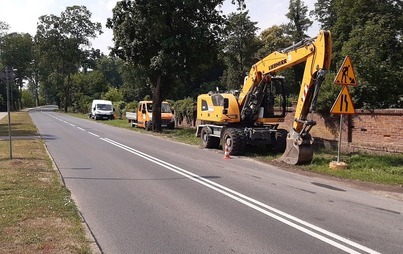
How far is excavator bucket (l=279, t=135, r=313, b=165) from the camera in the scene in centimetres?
1367

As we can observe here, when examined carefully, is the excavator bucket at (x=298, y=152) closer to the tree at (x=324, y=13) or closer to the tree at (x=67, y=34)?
the tree at (x=324, y=13)

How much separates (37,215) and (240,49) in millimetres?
55183

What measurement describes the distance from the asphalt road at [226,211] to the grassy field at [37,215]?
337 millimetres

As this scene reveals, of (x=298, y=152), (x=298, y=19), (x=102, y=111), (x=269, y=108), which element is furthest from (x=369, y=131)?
(x=298, y=19)

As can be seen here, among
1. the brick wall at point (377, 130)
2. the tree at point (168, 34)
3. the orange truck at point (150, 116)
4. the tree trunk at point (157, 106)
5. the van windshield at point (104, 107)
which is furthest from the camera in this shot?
the van windshield at point (104, 107)

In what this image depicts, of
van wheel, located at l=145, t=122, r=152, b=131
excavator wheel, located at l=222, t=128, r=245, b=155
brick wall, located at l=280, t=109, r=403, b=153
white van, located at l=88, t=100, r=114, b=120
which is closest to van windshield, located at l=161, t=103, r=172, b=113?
van wheel, located at l=145, t=122, r=152, b=131

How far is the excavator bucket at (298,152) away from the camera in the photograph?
44.9 feet

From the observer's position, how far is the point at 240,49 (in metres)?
60.1

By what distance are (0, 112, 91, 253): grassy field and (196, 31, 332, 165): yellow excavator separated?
751 centimetres

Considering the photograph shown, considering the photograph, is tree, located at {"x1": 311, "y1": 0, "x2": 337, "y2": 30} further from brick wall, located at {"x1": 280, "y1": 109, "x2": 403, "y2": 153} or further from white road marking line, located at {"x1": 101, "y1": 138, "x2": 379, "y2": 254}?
white road marking line, located at {"x1": 101, "y1": 138, "x2": 379, "y2": 254}

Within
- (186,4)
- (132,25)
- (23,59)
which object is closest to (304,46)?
(186,4)

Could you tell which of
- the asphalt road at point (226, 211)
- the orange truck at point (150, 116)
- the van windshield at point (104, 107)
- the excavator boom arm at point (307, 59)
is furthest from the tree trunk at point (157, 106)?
the van windshield at point (104, 107)

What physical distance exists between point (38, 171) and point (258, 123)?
967 cm

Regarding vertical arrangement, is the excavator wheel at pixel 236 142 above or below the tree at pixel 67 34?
below
